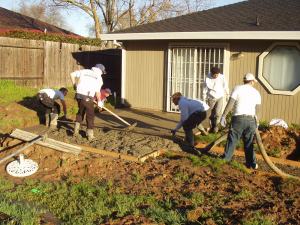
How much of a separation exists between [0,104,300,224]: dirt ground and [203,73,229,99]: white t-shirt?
1.47m

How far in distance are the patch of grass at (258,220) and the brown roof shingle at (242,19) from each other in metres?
7.50

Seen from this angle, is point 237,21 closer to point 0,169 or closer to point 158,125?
point 158,125

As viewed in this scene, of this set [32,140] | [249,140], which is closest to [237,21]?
[249,140]

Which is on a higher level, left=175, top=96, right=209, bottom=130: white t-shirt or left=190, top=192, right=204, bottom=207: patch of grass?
left=175, top=96, right=209, bottom=130: white t-shirt

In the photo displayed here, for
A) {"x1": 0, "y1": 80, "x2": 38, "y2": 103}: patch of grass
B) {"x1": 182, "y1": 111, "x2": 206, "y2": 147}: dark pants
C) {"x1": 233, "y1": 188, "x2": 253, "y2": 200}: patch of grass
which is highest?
{"x1": 0, "y1": 80, "x2": 38, "y2": 103}: patch of grass

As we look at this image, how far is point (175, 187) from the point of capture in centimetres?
646

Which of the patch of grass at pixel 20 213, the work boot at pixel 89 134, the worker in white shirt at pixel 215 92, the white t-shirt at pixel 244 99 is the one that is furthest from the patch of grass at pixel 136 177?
the worker in white shirt at pixel 215 92

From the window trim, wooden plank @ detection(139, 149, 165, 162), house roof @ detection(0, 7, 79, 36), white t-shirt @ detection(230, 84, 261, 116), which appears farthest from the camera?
house roof @ detection(0, 7, 79, 36)

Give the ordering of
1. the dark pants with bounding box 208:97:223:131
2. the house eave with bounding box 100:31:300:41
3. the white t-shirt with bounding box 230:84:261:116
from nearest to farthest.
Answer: the white t-shirt with bounding box 230:84:261:116, the dark pants with bounding box 208:97:223:131, the house eave with bounding box 100:31:300:41

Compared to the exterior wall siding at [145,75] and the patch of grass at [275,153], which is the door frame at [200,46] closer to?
the exterior wall siding at [145,75]

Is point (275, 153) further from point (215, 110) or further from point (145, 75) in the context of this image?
point (145, 75)

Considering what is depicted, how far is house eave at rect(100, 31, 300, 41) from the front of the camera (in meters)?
11.4

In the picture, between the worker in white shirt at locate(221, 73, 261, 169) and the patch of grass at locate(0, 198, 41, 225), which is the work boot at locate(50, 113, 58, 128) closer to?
the worker in white shirt at locate(221, 73, 261, 169)

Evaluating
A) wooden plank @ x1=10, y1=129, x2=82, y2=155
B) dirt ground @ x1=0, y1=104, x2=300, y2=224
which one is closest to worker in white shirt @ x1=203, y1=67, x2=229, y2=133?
dirt ground @ x1=0, y1=104, x2=300, y2=224
